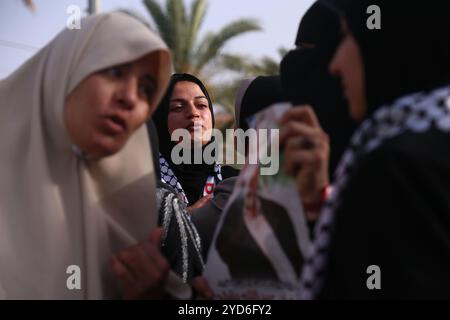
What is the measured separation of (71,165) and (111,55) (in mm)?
332

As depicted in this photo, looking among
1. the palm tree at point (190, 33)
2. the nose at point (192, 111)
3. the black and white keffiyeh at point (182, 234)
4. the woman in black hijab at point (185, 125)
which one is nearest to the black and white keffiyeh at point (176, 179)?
the woman in black hijab at point (185, 125)

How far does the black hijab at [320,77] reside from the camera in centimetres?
152

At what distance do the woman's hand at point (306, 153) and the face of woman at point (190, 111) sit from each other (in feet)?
7.69

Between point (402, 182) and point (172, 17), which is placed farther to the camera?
point (172, 17)

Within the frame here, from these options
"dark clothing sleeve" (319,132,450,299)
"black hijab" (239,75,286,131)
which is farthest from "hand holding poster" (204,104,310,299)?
"black hijab" (239,75,286,131)

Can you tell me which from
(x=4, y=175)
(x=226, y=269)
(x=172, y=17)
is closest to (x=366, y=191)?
(x=226, y=269)

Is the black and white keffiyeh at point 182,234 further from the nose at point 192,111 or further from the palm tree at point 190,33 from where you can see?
the palm tree at point 190,33

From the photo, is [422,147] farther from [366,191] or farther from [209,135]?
[209,135]

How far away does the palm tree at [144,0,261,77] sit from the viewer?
11.5 m

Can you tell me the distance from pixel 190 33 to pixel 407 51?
35.6ft

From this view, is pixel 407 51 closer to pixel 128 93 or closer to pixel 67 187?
pixel 128 93

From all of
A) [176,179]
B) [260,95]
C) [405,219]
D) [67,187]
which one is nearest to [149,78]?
[67,187]

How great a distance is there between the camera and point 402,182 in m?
1.03

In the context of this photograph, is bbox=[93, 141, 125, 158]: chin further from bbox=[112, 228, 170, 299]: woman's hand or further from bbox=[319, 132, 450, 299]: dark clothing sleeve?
bbox=[319, 132, 450, 299]: dark clothing sleeve
